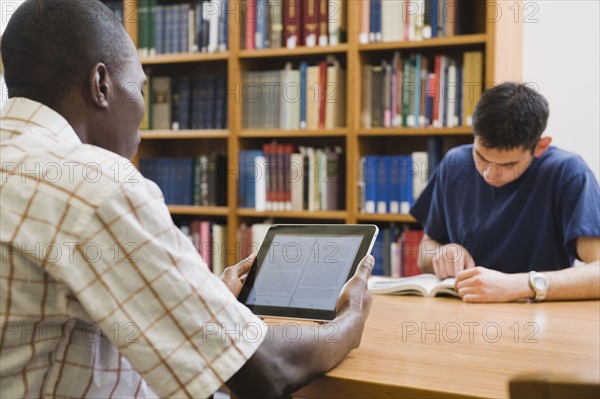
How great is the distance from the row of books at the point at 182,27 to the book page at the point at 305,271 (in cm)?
209

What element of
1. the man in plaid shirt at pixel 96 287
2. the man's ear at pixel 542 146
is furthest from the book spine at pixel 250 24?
the man in plaid shirt at pixel 96 287

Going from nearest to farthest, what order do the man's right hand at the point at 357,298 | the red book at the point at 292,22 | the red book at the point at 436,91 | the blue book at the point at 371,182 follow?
the man's right hand at the point at 357,298 → the red book at the point at 436,91 → the blue book at the point at 371,182 → the red book at the point at 292,22

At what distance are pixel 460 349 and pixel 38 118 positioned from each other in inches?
31.2

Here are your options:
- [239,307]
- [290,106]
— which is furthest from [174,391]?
[290,106]

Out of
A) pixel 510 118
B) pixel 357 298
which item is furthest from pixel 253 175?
pixel 357 298

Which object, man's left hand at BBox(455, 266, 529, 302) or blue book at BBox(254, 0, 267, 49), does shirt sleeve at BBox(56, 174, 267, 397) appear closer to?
man's left hand at BBox(455, 266, 529, 302)

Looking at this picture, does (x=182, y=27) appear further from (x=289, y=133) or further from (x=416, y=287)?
(x=416, y=287)

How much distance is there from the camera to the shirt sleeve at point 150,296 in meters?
0.88

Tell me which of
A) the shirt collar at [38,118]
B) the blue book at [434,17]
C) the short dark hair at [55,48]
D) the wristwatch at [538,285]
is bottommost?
the wristwatch at [538,285]

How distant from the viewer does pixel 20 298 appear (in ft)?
2.95

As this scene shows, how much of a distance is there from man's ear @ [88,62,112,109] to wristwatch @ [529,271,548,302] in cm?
113

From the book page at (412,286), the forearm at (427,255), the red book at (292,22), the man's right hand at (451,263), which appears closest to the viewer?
the book page at (412,286)

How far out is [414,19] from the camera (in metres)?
2.89

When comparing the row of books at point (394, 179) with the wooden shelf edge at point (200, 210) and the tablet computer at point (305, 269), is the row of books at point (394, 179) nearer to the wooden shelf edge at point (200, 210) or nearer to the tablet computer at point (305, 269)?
the wooden shelf edge at point (200, 210)
